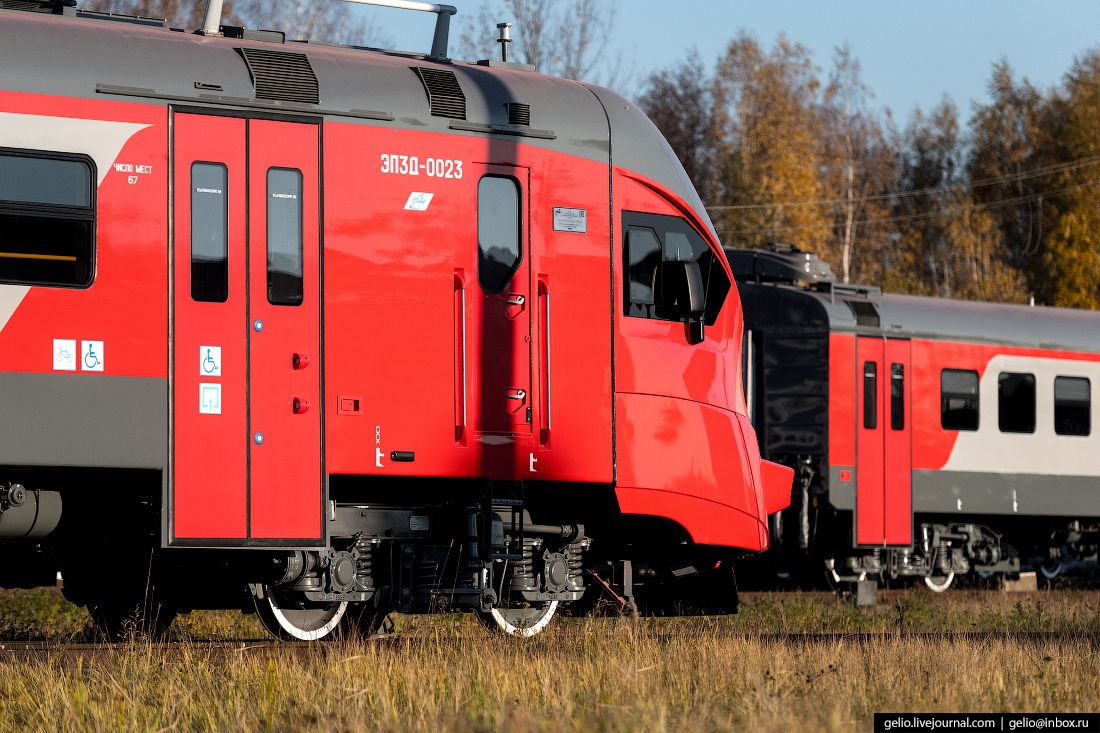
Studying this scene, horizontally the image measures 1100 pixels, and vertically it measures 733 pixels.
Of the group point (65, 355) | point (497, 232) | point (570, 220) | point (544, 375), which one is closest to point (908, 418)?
point (570, 220)

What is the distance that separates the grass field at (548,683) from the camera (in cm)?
625

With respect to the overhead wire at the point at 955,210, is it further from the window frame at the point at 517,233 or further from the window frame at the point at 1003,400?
the window frame at the point at 517,233

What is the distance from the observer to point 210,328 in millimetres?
8789

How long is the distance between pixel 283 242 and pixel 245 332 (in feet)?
2.06

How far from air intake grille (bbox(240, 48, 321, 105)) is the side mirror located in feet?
9.14

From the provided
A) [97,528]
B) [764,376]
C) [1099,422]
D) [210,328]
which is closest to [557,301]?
[210,328]

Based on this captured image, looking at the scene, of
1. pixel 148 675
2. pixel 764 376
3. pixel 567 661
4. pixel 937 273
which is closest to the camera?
pixel 148 675

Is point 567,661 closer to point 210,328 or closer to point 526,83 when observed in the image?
point 210,328

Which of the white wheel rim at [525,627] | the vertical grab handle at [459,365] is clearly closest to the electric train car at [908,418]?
the white wheel rim at [525,627]

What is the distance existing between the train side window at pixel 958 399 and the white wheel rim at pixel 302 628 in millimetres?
10496

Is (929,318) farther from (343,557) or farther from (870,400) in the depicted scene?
(343,557)

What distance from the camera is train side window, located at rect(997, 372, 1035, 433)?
61.8 ft

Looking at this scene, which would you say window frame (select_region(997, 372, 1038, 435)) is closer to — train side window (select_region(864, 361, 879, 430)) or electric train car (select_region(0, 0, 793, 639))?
train side window (select_region(864, 361, 879, 430))

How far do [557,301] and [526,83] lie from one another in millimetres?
1615
